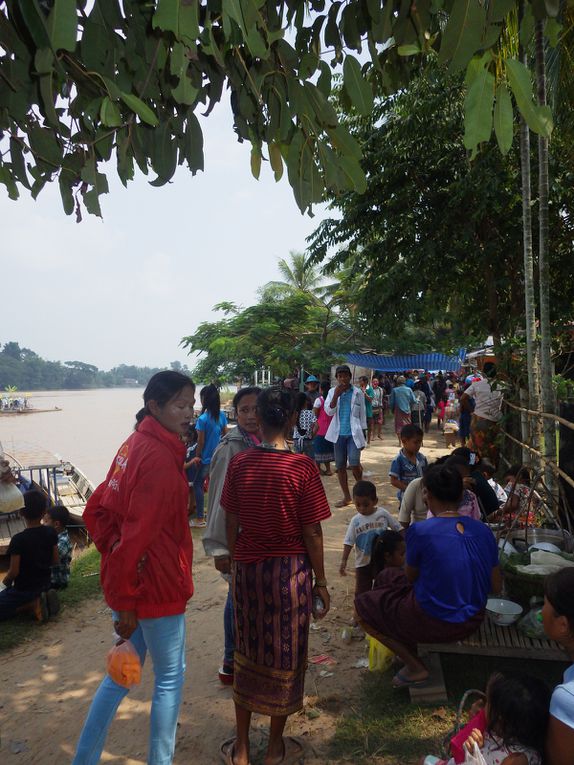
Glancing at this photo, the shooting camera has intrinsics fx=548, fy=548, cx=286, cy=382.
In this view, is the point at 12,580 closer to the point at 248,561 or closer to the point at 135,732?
the point at 135,732

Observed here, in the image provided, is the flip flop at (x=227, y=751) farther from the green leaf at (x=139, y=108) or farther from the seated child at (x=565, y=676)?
the green leaf at (x=139, y=108)

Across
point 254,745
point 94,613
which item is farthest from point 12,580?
point 254,745

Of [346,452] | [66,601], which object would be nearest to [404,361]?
[346,452]

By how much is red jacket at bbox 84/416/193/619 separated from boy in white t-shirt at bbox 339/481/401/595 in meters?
2.01

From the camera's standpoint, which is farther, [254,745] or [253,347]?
[253,347]

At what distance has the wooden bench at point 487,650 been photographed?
300 centimetres

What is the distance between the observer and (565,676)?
1868mm

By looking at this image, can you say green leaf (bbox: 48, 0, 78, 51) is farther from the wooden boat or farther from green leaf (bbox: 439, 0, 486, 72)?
the wooden boat

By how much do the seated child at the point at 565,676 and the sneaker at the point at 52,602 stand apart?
397cm

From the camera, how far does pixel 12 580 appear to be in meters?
4.48

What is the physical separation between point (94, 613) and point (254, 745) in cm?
246

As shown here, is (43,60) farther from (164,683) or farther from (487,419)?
(487,419)

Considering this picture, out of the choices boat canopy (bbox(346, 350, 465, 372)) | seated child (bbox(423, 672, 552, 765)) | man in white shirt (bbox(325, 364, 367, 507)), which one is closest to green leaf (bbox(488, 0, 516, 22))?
seated child (bbox(423, 672, 552, 765))

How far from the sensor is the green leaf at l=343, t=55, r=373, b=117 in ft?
5.56
